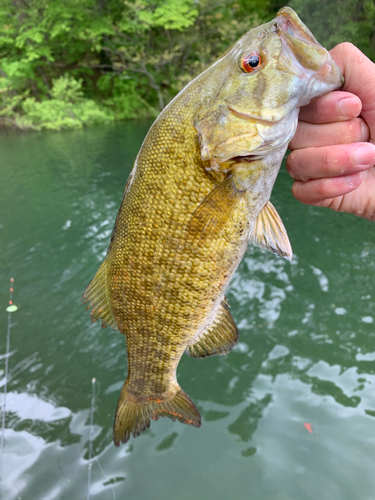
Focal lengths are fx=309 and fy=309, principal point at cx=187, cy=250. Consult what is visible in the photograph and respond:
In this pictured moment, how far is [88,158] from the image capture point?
1256 centimetres

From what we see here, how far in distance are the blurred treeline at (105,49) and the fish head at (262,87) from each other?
20.7 metres

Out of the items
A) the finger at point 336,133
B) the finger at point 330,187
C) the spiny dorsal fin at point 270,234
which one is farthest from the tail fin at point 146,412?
the finger at point 336,133

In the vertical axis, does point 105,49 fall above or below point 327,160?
above

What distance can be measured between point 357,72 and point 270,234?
0.79 m

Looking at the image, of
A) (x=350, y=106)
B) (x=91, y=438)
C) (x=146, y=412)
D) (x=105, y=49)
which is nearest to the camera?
(x=350, y=106)

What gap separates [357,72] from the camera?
1.34 metres

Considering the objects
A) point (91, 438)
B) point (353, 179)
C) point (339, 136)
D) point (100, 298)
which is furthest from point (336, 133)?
point (91, 438)

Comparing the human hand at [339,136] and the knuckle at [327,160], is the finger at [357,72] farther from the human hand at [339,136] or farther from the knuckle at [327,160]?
the knuckle at [327,160]

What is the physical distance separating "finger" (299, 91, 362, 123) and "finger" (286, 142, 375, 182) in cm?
13

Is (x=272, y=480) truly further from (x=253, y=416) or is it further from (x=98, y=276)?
(x=98, y=276)

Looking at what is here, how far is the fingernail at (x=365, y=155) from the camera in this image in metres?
1.35

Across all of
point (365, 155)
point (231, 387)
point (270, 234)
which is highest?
point (365, 155)

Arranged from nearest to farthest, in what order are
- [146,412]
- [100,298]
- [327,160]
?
[327,160]
[100,298]
[146,412]

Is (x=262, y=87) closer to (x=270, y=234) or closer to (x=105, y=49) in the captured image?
(x=270, y=234)
